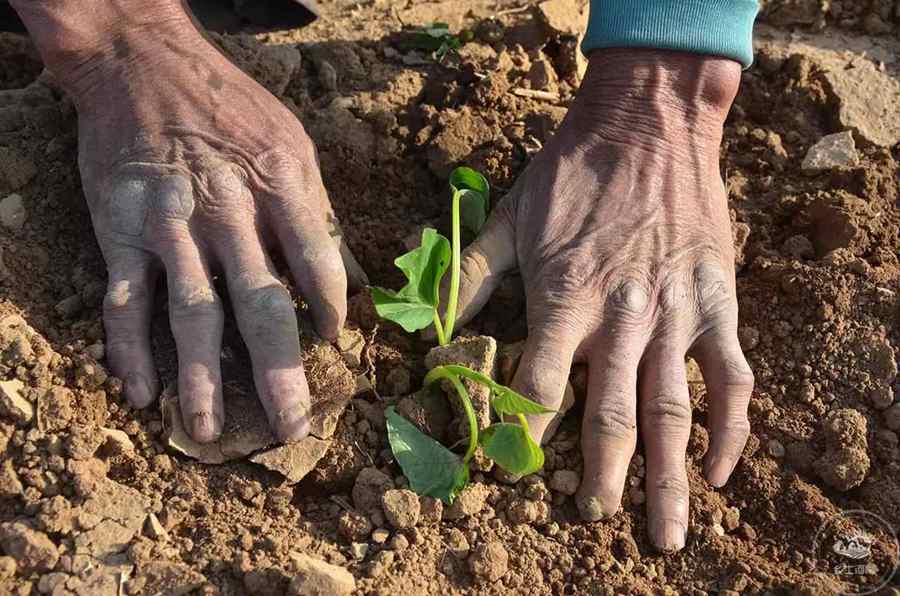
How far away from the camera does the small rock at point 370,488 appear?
1.67 m

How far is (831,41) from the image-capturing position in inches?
115

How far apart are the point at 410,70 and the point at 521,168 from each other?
0.54 m

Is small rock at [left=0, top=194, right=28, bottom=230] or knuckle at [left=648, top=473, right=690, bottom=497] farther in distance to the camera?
small rock at [left=0, top=194, right=28, bottom=230]

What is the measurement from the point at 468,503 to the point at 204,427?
56 centimetres

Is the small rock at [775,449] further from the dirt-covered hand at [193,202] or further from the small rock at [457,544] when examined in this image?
the dirt-covered hand at [193,202]

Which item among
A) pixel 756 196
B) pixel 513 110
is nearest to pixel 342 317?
pixel 513 110

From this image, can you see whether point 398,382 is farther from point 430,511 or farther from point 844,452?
point 844,452

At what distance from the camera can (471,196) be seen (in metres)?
2.12

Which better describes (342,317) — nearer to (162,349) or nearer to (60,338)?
(162,349)

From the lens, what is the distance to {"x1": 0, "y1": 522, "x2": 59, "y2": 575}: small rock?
1470mm

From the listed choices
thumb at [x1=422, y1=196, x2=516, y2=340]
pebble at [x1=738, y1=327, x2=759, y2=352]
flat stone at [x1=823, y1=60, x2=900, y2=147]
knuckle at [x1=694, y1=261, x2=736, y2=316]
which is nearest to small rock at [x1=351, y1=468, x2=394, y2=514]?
thumb at [x1=422, y1=196, x2=516, y2=340]

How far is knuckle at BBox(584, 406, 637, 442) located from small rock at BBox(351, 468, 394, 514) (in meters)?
0.45

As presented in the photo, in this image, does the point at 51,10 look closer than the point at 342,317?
No

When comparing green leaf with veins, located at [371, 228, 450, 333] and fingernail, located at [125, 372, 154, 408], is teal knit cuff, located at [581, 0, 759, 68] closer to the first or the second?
green leaf with veins, located at [371, 228, 450, 333]
